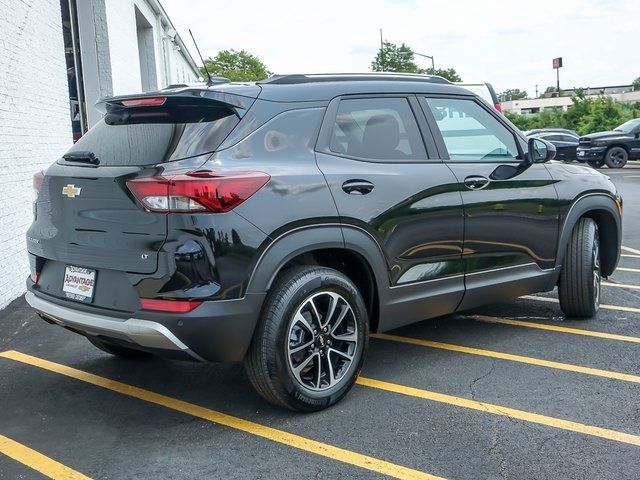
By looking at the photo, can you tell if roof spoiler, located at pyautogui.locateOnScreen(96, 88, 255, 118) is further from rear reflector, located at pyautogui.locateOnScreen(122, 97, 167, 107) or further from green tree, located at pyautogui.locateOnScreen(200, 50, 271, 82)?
green tree, located at pyautogui.locateOnScreen(200, 50, 271, 82)

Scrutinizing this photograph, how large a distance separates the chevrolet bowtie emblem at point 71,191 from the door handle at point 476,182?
93.3 inches

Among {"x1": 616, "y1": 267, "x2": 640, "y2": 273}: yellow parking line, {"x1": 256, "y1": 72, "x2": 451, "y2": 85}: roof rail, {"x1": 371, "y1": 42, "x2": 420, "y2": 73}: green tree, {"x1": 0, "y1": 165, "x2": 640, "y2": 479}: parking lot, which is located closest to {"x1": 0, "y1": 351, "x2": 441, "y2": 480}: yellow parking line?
{"x1": 0, "y1": 165, "x2": 640, "y2": 479}: parking lot

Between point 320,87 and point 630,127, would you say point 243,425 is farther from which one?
point 630,127

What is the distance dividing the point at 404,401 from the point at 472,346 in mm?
1152

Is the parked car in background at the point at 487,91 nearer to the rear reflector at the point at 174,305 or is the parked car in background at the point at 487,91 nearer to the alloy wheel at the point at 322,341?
the alloy wheel at the point at 322,341

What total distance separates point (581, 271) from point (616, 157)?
18449mm

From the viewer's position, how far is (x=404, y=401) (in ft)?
12.4

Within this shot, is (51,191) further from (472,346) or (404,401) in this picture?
(472,346)

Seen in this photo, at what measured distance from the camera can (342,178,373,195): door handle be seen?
3.66 metres

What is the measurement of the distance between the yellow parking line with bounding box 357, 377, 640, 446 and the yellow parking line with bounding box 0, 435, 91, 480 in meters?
1.76

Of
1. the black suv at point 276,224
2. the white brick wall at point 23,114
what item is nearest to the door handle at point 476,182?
the black suv at point 276,224

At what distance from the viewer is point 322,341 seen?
11.9 ft

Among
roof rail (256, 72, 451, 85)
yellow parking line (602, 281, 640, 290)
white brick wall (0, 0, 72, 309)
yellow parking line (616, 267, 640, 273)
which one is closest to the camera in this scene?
roof rail (256, 72, 451, 85)

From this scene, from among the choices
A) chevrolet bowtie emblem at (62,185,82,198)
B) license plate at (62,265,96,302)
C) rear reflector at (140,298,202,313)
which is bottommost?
rear reflector at (140,298,202,313)
